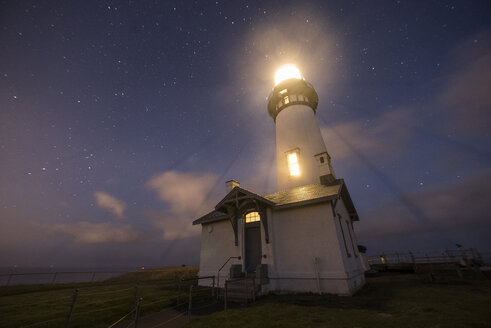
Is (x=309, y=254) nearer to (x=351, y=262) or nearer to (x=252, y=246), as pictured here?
(x=351, y=262)

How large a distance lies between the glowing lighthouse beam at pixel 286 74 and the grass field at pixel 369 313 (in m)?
21.5

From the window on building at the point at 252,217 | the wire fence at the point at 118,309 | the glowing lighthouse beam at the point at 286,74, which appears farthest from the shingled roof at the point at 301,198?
the glowing lighthouse beam at the point at 286,74

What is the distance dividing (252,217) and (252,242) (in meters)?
1.50

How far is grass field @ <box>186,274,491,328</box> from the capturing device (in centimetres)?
573

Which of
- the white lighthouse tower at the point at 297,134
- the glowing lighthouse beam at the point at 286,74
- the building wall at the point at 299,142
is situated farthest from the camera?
the glowing lighthouse beam at the point at 286,74

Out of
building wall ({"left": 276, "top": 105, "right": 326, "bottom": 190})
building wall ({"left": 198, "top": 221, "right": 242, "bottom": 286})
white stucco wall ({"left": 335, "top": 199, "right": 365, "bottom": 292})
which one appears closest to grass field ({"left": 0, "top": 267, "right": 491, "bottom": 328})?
white stucco wall ({"left": 335, "top": 199, "right": 365, "bottom": 292})

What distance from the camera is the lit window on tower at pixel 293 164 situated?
18025mm

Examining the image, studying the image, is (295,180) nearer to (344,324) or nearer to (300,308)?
(300,308)

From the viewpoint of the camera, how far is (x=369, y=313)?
671 centimetres

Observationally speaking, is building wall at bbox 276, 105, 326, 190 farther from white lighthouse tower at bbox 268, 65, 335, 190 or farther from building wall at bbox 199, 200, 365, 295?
building wall at bbox 199, 200, 365, 295

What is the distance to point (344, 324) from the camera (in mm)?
5723

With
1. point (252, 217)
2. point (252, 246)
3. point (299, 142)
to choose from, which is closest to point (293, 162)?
point (299, 142)

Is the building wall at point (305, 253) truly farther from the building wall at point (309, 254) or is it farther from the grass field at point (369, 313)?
the grass field at point (369, 313)

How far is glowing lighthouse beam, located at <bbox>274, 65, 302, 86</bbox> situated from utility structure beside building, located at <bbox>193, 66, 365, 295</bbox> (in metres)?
11.4
